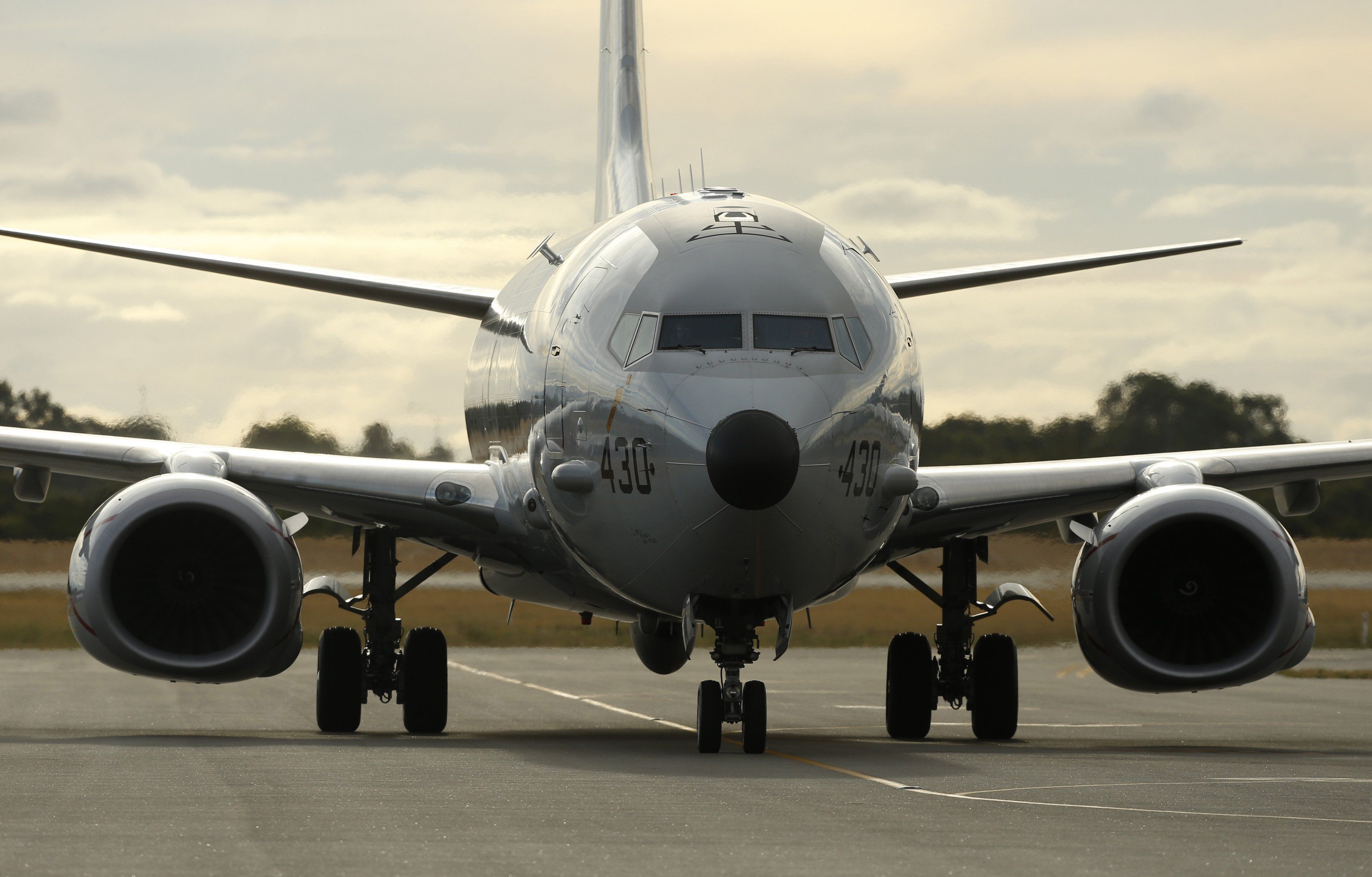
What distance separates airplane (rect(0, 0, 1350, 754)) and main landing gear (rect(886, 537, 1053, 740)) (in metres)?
0.03

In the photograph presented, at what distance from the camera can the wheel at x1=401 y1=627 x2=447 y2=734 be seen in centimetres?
1644

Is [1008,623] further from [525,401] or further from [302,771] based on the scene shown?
[302,771]

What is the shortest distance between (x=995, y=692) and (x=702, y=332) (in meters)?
5.61

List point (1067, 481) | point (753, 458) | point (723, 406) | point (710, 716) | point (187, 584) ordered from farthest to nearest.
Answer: point (1067, 481)
point (187, 584)
point (710, 716)
point (723, 406)
point (753, 458)

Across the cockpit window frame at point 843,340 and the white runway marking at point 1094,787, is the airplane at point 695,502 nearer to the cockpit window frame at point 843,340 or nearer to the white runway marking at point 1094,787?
the cockpit window frame at point 843,340

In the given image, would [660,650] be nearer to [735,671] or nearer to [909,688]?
[909,688]

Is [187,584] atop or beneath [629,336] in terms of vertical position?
beneath

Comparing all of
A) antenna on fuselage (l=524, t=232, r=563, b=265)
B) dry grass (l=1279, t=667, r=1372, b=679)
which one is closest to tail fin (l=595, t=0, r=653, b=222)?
antenna on fuselage (l=524, t=232, r=563, b=265)

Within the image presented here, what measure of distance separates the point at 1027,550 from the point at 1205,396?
8584 millimetres

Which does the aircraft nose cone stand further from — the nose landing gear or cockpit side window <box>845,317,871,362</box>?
the nose landing gear

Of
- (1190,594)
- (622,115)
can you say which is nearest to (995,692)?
(1190,594)

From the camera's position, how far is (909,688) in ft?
54.0

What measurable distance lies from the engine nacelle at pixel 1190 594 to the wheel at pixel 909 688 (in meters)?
1.84

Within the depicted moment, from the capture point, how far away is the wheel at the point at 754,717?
1271 cm
